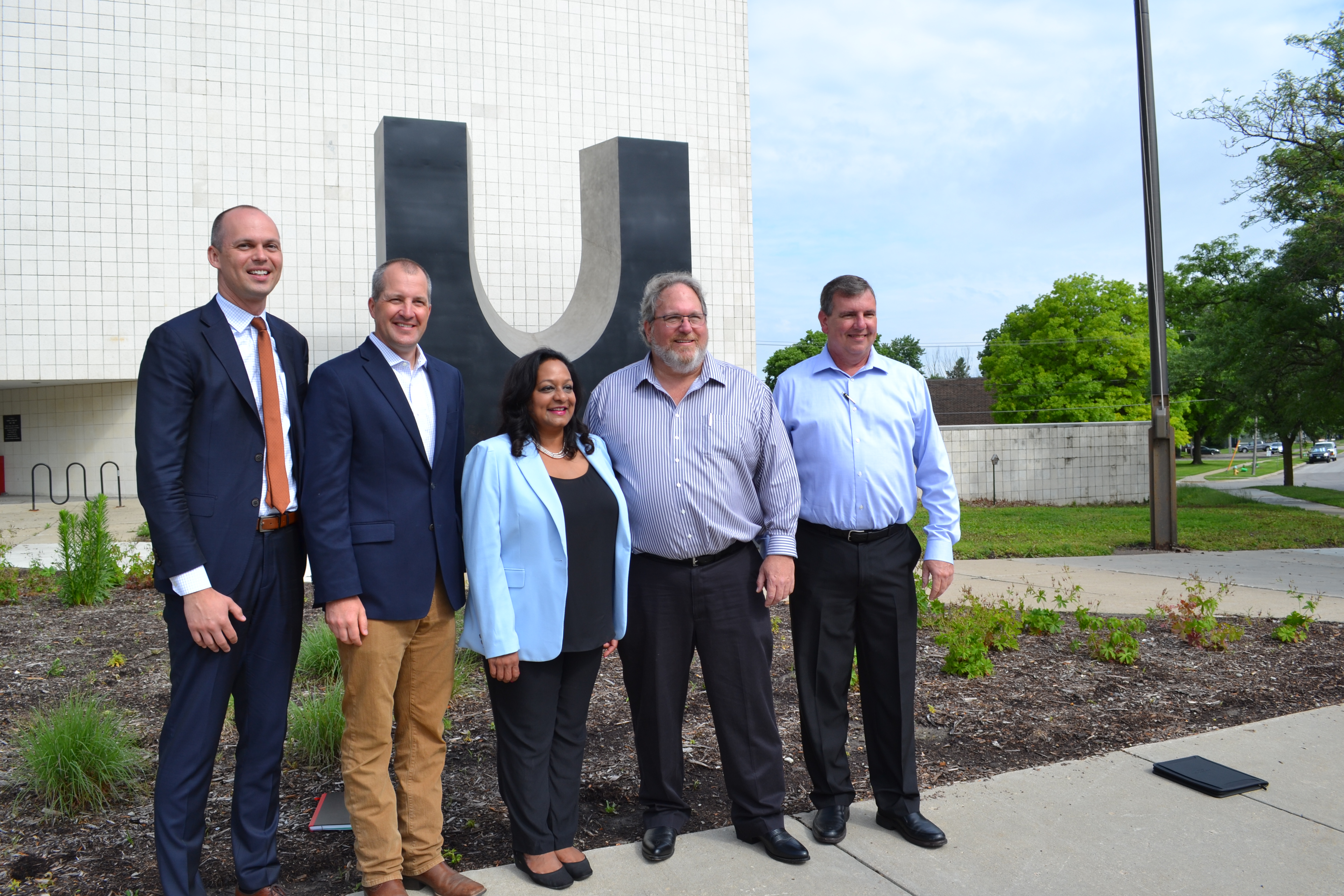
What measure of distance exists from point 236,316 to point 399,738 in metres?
1.43

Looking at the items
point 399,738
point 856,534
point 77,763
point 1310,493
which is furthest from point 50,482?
point 1310,493

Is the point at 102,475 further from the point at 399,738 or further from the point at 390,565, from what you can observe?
the point at 390,565

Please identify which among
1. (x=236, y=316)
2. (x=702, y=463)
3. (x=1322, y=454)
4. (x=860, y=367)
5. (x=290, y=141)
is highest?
(x=290, y=141)

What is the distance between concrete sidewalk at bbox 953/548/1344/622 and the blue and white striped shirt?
5022 mm

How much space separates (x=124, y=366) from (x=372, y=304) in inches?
Result: 642

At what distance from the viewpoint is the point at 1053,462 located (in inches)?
762

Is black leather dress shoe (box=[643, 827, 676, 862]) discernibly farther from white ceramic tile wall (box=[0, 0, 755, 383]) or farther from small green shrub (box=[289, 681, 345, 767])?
white ceramic tile wall (box=[0, 0, 755, 383])

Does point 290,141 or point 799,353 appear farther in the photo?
point 799,353

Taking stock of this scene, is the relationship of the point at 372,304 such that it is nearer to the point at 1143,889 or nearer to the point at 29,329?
the point at 1143,889

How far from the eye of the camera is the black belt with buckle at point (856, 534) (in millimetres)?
3355

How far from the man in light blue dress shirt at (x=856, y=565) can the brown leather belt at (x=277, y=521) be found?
5.86 ft

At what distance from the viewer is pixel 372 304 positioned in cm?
290

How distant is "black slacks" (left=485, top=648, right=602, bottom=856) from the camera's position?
2938 mm

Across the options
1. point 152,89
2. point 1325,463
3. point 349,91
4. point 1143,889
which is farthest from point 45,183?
point 1325,463
